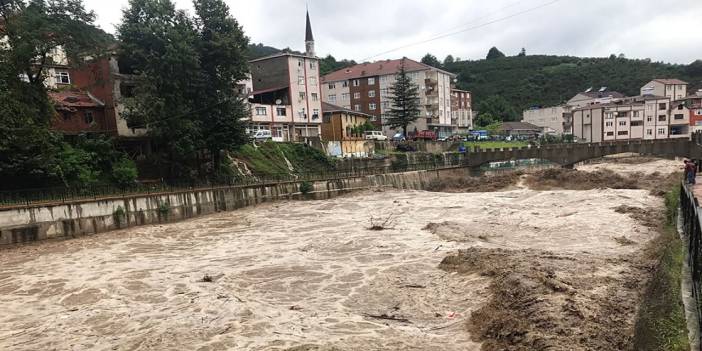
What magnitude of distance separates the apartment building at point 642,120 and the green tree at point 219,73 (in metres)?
76.2

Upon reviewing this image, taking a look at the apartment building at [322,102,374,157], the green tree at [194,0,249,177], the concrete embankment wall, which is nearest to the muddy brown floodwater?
the concrete embankment wall

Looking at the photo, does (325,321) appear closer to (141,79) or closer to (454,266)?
(454,266)

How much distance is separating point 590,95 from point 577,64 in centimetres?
6494

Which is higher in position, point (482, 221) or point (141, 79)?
point (141, 79)

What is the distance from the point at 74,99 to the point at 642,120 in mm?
94927

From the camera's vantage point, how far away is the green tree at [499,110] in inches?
4715

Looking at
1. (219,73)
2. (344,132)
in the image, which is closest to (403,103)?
(344,132)

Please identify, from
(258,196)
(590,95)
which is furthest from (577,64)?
(258,196)

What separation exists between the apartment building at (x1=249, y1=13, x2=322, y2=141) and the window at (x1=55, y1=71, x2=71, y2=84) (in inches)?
856

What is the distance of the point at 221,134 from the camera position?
37219 millimetres

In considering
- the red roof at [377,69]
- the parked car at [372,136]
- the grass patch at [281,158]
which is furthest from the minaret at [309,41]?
the grass patch at [281,158]

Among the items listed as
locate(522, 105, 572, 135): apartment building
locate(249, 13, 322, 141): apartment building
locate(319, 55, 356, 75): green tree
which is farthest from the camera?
locate(319, 55, 356, 75): green tree

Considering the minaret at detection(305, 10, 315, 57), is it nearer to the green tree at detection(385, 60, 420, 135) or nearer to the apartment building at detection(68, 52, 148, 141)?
the green tree at detection(385, 60, 420, 135)

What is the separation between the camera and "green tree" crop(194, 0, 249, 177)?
36.8m
